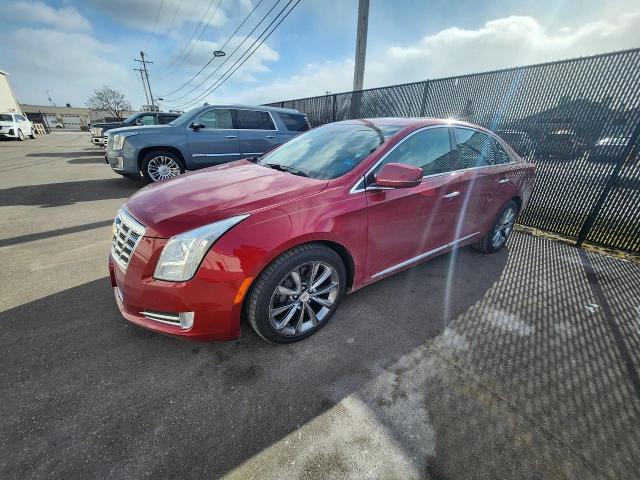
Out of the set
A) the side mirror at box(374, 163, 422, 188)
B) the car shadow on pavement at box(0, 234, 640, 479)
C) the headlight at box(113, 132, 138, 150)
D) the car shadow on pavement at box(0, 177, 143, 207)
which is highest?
the side mirror at box(374, 163, 422, 188)

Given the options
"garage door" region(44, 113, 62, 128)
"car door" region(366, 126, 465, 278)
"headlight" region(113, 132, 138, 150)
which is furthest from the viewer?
"garage door" region(44, 113, 62, 128)

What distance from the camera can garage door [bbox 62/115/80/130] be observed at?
2862 inches

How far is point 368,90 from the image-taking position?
7.94 metres

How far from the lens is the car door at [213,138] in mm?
6430

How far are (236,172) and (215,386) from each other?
1.77 m

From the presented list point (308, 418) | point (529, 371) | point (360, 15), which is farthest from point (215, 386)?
point (360, 15)

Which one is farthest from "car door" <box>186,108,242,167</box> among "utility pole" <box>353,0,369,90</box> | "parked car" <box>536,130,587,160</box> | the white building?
the white building

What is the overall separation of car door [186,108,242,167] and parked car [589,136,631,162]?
6543 mm

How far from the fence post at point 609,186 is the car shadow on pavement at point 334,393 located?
198cm

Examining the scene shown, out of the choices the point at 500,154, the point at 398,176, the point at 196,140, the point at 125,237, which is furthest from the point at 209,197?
the point at 196,140

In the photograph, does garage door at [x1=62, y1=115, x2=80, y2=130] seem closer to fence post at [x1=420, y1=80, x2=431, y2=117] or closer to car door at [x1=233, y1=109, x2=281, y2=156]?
car door at [x1=233, y1=109, x2=281, y2=156]

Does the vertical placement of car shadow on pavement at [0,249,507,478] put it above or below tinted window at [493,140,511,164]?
below

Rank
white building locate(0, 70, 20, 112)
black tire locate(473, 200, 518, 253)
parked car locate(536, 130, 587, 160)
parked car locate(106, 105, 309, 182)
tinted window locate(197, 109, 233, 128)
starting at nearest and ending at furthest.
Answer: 1. black tire locate(473, 200, 518, 253)
2. parked car locate(536, 130, 587, 160)
3. parked car locate(106, 105, 309, 182)
4. tinted window locate(197, 109, 233, 128)
5. white building locate(0, 70, 20, 112)

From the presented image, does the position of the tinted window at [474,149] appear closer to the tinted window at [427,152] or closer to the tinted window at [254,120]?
the tinted window at [427,152]
